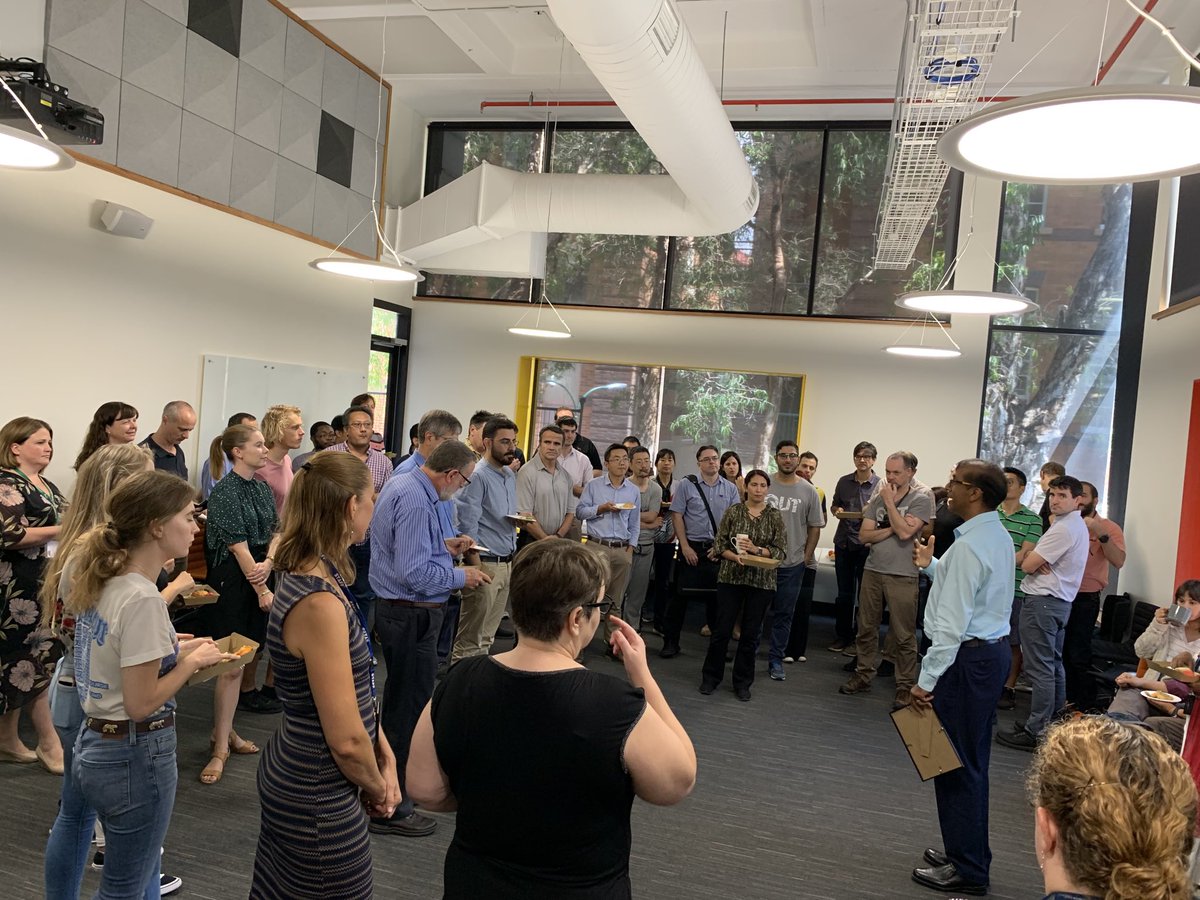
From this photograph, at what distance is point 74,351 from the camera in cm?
555

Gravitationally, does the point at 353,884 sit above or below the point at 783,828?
above

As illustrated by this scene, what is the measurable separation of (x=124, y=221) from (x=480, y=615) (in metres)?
3.51

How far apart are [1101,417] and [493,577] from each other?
6643 millimetres

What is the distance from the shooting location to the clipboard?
324 cm

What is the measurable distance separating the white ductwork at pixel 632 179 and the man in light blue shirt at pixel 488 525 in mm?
1985

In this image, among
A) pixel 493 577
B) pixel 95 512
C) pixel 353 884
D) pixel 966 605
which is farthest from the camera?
pixel 493 577

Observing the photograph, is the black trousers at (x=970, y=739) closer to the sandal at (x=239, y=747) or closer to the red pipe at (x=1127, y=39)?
the sandal at (x=239, y=747)

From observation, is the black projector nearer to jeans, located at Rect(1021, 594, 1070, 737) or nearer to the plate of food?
the plate of food

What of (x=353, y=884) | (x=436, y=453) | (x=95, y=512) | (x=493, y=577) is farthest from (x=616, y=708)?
(x=493, y=577)

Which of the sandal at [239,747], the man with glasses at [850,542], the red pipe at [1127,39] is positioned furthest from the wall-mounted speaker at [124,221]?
the red pipe at [1127,39]

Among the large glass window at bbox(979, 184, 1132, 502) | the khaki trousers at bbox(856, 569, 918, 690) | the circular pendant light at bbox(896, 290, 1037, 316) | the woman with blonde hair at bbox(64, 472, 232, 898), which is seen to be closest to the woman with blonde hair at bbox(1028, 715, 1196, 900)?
the woman with blonde hair at bbox(64, 472, 232, 898)

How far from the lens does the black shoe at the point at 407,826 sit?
11.6 ft

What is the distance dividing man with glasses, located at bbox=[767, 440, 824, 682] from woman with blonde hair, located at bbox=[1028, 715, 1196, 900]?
5.15 meters

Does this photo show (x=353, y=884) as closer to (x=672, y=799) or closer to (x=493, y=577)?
(x=672, y=799)
